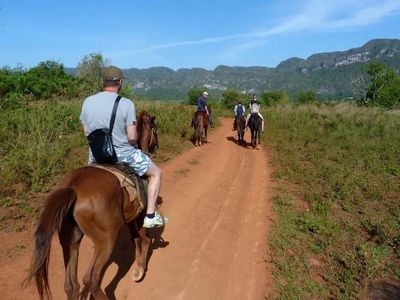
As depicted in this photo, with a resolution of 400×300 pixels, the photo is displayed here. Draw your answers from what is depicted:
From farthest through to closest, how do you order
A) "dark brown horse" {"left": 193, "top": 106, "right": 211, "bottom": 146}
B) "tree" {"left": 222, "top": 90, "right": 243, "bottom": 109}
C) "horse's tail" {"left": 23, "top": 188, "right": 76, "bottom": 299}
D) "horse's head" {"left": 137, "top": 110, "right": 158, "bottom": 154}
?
"tree" {"left": 222, "top": 90, "right": 243, "bottom": 109} → "dark brown horse" {"left": 193, "top": 106, "right": 211, "bottom": 146} → "horse's head" {"left": 137, "top": 110, "right": 158, "bottom": 154} → "horse's tail" {"left": 23, "top": 188, "right": 76, "bottom": 299}

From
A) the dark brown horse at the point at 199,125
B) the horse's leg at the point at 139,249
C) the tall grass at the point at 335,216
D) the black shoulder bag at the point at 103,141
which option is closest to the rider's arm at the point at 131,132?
the black shoulder bag at the point at 103,141

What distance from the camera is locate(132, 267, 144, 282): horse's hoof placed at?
500 centimetres

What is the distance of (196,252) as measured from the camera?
5.92m

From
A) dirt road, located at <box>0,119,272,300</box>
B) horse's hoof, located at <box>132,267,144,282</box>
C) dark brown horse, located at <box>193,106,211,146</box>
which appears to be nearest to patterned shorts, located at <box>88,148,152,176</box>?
horse's hoof, located at <box>132,267,144,282</box>

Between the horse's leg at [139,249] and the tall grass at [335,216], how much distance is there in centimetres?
184

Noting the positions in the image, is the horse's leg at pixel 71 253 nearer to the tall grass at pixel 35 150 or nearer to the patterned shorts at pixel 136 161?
the patterned shorts at pixel 136 161

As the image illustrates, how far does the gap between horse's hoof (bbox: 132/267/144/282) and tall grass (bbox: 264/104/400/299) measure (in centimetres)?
182

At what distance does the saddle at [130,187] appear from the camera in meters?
4.30

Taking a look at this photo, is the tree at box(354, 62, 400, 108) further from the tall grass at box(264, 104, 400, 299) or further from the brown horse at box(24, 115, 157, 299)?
the brown horse at box(24, 115, 157, 299)

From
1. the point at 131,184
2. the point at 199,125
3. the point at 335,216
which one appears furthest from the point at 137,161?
the point at 199,125

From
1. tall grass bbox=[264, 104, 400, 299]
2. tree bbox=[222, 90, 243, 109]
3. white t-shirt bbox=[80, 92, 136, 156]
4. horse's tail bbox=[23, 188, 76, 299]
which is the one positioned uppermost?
white t-shirt bbox=[80, 92, 136, 156]

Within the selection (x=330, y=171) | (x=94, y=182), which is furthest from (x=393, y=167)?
(x=94, y=182)

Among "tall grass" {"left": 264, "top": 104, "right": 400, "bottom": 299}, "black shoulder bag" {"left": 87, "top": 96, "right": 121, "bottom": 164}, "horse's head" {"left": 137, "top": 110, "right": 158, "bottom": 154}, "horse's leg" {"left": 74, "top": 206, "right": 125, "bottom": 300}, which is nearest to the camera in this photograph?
"horse's leg" {"left": 74, "top": 206, "right": 125, "bottom": 300}

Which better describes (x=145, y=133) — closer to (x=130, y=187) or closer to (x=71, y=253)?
(x=130, y=187)
